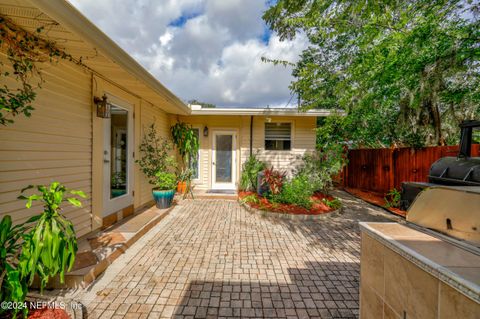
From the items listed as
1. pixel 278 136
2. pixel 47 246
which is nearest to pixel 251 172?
pixel 278 136

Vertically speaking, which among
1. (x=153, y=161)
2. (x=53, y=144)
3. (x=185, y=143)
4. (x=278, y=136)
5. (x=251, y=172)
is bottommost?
(x=251, y=172)

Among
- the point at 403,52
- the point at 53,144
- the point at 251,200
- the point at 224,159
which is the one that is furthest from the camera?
the point at 224,159

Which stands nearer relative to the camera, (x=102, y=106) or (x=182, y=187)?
(x=102, y=106)

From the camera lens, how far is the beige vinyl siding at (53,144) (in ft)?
7.09

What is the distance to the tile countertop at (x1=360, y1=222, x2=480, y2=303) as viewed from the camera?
734 millimetres

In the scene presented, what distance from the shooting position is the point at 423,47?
343cm

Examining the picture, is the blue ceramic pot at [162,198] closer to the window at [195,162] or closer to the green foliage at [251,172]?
the window at [195,162]

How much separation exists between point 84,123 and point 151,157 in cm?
190

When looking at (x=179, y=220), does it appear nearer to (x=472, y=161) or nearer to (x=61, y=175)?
(x=61, y=175)

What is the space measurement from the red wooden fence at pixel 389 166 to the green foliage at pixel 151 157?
20.0 feet

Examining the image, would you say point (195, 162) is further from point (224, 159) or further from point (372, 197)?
point (372, 197)

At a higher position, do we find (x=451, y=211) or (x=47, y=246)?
(x=451, y=211)

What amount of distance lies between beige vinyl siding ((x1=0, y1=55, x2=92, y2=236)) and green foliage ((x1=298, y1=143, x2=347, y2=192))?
187 inches

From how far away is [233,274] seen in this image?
2.43 metres
